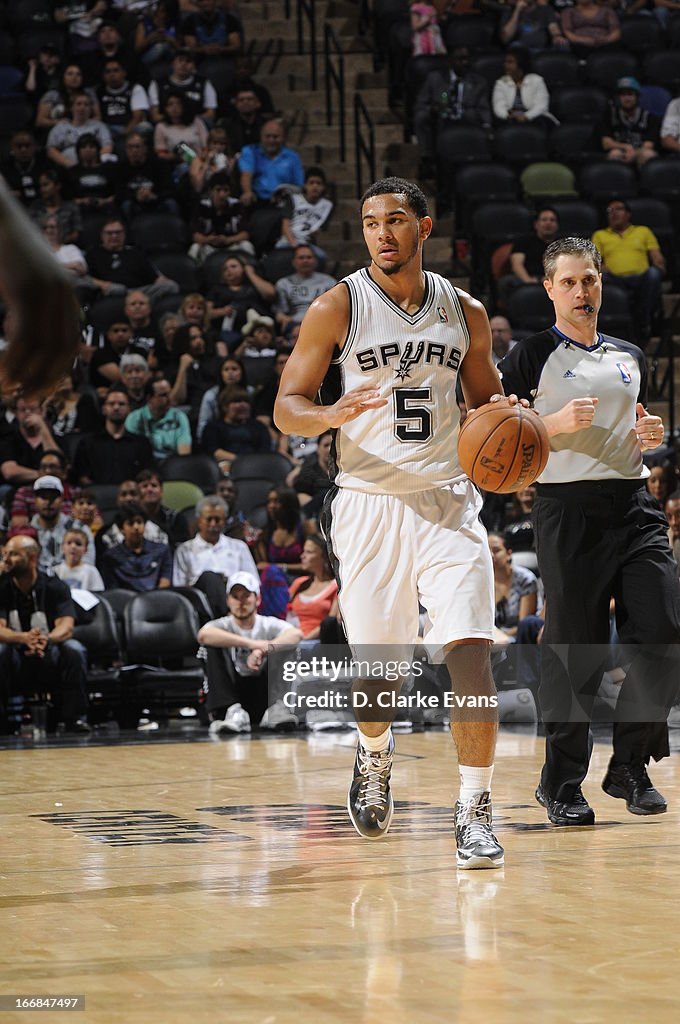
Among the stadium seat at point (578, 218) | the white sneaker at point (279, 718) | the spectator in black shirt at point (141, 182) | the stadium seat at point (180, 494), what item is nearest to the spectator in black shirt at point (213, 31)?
the spectator in black shirt at point (141, 182)

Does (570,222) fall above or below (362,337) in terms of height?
above

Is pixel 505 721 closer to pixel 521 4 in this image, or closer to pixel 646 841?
A: pixel 646 841

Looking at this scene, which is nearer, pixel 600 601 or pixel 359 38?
pixel 600 601

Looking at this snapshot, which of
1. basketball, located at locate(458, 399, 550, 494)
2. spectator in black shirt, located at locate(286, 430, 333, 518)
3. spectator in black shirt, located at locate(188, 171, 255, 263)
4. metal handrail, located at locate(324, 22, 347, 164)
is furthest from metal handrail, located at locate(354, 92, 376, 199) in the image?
basketball, located at locate(458, 399, 550, 494)

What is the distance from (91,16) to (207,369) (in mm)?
4945

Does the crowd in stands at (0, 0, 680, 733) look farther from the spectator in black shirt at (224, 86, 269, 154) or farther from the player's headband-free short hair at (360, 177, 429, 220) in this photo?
the player's headband-free short hair at (360, 177, 429, 220)

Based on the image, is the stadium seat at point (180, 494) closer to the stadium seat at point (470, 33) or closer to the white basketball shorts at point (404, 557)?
the white basketball shorts at point (404, 557)

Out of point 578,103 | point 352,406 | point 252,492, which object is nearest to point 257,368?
point 252,492

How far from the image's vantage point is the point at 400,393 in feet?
15.2

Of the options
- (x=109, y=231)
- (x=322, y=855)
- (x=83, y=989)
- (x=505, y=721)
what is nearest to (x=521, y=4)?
(x=109, y=231)

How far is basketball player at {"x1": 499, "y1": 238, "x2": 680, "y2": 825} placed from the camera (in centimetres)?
513

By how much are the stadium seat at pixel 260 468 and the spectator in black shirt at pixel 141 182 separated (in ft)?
11.0

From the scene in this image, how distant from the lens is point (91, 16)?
49.5 ft

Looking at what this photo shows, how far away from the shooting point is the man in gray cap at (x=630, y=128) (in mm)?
14586
